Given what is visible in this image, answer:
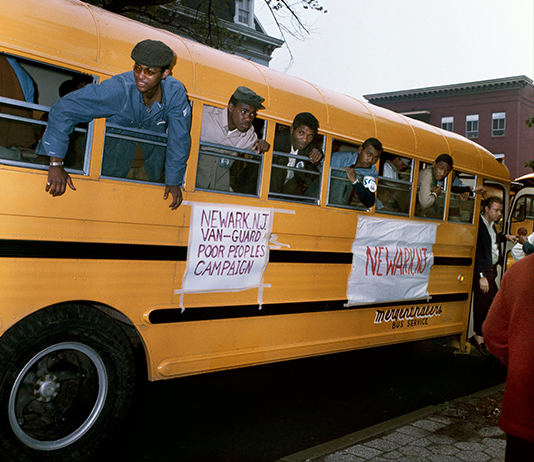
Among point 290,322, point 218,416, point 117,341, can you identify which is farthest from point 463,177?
point 117,341

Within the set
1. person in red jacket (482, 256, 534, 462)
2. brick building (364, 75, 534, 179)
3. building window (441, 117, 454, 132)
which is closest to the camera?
person in red jacket (482, 256, 534, 462)

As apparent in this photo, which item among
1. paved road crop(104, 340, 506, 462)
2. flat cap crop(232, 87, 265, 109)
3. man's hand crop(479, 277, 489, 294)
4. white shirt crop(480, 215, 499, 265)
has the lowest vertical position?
paved road crop(104, 340, 506, 462)

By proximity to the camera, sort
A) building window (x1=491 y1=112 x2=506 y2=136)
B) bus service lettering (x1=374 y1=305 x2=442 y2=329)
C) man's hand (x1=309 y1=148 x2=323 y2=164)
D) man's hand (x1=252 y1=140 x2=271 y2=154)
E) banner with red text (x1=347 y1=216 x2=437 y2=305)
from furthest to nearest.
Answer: building window (x1=491 y1=112 x2=506 y2=136)
bus service lettering (x1=374 y1=305 x2=442 y2=329)
banner with red text (x1=347 y1=216 x2=437 y2=305)
man's hand (x1=309 y1=148 x2=323 y2=164)
man's hand (x1=252 y1=140 x2=271 y2=154)

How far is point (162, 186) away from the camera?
3684 millimetres

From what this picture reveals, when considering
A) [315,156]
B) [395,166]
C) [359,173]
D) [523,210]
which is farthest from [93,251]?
[523,210]

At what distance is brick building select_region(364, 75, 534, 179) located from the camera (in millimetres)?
35406

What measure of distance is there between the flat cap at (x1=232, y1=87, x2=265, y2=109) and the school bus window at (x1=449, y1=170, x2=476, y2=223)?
117 inches

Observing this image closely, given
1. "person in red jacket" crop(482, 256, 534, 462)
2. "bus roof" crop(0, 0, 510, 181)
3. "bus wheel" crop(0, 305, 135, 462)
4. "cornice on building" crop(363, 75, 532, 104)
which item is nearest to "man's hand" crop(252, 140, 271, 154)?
"bus roof" crop(0, 0, 510, 181)

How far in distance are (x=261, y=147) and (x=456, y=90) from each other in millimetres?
36993

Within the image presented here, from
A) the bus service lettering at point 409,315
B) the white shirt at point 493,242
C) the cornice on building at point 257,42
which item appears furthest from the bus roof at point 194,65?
the cornice on building at point 257,42

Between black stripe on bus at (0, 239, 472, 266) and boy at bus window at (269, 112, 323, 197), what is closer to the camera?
black stripe on bus at (0, 239, 472, 266)

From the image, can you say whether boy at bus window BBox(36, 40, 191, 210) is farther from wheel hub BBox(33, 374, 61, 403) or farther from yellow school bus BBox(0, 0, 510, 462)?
wheel hub BBox(33, 374, 61, 403)

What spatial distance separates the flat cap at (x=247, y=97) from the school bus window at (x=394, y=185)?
5.40ft

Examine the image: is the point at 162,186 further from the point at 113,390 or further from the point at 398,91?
the point at 398,91
